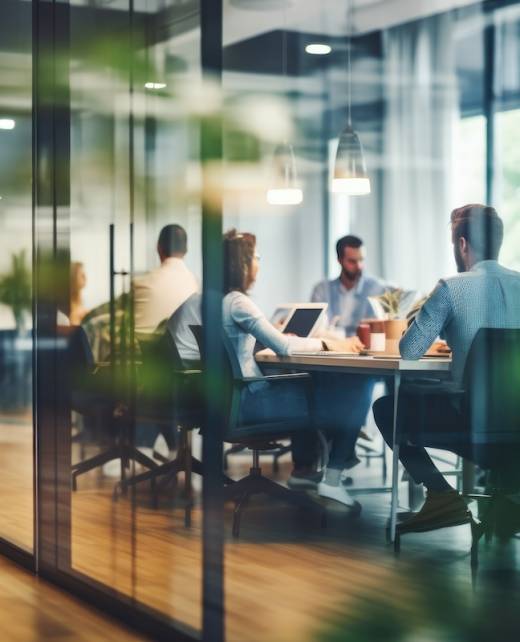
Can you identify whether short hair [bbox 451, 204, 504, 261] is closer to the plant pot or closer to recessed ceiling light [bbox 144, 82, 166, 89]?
recessed ceiling light [bbox 144, 82, 166, 89]

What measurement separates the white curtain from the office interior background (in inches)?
0.8

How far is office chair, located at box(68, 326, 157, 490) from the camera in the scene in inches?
148

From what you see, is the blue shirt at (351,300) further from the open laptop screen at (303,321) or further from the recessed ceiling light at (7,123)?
the recessed ceiling light at (7,123)

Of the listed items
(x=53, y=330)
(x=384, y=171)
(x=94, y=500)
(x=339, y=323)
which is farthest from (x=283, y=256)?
(x=94, y=500)

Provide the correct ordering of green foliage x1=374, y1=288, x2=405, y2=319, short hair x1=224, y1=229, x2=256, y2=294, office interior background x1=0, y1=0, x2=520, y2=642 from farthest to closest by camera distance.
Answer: green foliage x1=374, y1=288, x2=405, y2=319
short hair x1=224, y1=229, x2=256, y2=294
office interior background x1=0, y1=0, x2=520, y2=642

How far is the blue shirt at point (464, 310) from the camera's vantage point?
265 cm

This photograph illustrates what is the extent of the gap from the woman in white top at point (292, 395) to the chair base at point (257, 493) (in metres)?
0.11

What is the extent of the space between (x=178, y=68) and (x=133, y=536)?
150cm

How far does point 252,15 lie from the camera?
5.59 metres

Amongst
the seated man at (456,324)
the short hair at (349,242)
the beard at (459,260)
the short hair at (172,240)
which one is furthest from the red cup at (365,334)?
the beard at (459,260)

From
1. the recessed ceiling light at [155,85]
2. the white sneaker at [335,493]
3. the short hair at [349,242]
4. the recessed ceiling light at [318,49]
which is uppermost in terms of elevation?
the recessed ceiling light at [318,49]

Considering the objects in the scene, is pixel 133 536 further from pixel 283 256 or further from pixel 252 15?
pixel 283 256

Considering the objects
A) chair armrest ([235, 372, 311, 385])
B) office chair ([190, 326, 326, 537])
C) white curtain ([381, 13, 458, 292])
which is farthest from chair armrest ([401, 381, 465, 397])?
chair armrest ([235, 372, 311, 385])

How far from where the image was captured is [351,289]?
7.18m
